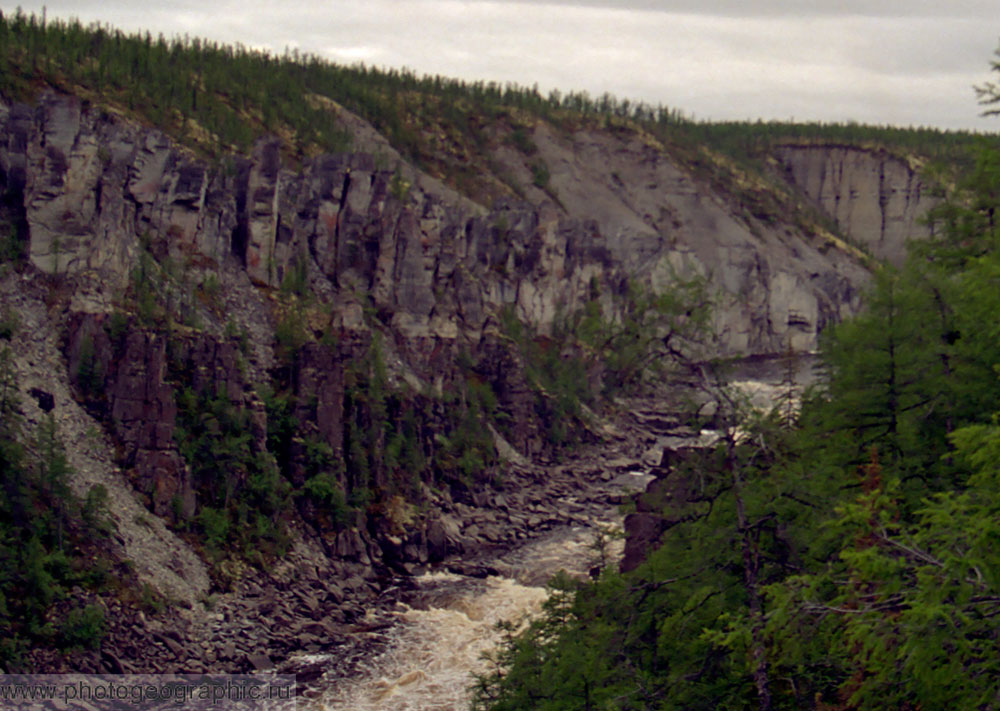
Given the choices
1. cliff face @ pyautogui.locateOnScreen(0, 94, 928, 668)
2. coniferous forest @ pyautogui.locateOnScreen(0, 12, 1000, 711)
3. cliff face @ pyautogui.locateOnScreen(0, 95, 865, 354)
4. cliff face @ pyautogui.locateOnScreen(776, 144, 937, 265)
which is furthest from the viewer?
cliff face @ pyautogui.locateOnScreen(776, 144, 937, 265)

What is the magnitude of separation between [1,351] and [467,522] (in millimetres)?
27506

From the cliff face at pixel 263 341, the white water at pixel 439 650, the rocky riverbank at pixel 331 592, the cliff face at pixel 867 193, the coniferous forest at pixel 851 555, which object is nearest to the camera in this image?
the coniferous forest at pixel 851 555

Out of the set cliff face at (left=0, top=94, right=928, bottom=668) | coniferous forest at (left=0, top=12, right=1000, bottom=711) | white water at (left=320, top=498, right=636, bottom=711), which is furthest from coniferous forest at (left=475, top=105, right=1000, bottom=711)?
cliff face at (left=0, top=94, right=928, bottom=668)

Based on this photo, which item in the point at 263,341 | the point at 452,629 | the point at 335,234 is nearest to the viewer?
the point at 452,629

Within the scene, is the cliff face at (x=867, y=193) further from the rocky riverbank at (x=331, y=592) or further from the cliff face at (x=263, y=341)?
the rocky riverbank at (x=331, y=592)

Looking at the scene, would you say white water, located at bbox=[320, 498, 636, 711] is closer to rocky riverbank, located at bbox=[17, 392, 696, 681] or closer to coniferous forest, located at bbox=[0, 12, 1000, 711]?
rocky riverbank, located at bbox=[17, 392, 696, 681]

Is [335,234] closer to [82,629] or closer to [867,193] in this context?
[82,629]

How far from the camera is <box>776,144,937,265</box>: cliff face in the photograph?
187750mm

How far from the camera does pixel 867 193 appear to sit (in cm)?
19238

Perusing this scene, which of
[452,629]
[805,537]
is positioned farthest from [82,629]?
[805,537]

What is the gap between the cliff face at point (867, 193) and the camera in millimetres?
187750

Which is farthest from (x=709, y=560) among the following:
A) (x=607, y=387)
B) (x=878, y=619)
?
(x=607, y=387)

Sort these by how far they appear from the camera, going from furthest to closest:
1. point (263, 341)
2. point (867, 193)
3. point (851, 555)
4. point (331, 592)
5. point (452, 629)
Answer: point (867, 193)
point (263, 341)
point (331, 592)
point (452, 629)
point (851, 555)

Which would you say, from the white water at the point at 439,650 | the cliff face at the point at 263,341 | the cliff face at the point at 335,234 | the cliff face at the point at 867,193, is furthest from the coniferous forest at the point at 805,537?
the cliff face at the point at 867,193
